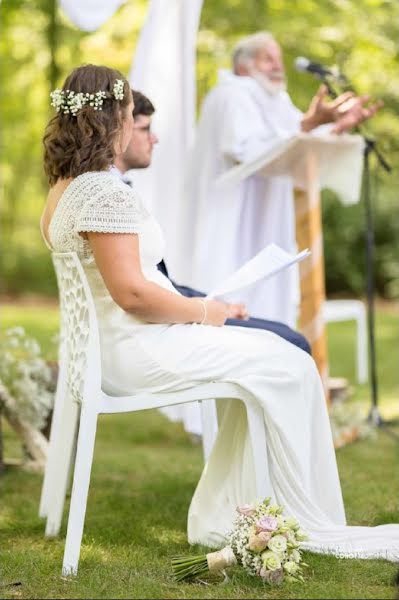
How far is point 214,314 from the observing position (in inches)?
133

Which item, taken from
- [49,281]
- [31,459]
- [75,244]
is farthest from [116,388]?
[49,281]

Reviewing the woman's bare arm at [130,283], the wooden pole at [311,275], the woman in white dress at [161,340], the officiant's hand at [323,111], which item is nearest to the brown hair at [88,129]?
the woman in white dress at [161,340]

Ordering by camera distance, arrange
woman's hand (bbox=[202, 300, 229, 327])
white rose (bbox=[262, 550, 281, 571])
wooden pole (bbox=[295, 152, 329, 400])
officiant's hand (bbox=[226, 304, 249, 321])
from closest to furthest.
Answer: white rose (bbox=[262, 550, 281, 571])
woman's hand (bbox=[202, 300, 229, 327])
officiant's hand (bbox=[226, 304, 249, 321])
wooden pole (bbox=[295, 152, 329, 400])

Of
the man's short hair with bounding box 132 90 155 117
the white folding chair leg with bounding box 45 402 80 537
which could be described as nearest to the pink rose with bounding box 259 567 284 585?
the white folding chair leg with bounding box 45 402 80 537

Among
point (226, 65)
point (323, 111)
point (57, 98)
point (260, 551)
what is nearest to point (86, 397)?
point (260, 551)

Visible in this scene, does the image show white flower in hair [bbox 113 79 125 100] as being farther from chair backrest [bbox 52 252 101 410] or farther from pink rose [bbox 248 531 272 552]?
pink rose [bbox 248 531 272 552]

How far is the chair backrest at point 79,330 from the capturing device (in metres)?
3.25

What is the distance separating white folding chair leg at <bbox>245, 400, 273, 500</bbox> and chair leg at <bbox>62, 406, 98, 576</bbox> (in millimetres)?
502

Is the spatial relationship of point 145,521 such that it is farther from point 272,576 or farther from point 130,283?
point 130,283

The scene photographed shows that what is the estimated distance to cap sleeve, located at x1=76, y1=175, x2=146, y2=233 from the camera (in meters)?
3.10

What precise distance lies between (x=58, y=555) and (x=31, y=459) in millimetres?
1476

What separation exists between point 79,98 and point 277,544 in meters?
1.51

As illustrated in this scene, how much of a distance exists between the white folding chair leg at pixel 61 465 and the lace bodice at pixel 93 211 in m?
0.78

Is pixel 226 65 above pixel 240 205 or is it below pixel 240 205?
above
